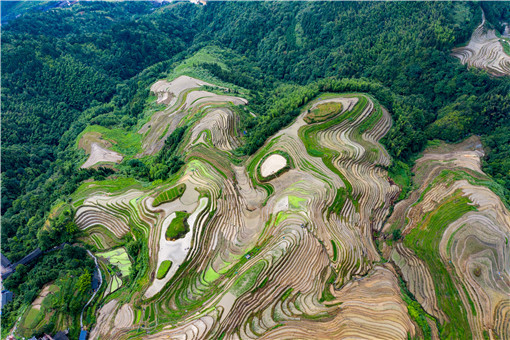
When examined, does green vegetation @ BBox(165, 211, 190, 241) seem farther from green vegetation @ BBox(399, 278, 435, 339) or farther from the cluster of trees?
green vegetation @ BBox(399, 278, 435, 339)

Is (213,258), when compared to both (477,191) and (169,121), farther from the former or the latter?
(477,191)

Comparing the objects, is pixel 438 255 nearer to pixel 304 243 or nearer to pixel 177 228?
pixel 304 243

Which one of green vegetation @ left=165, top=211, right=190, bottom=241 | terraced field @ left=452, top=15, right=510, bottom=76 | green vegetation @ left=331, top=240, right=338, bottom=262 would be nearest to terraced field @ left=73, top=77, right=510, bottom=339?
green vegetation @ left=331, top=240, right=338, bottom=262

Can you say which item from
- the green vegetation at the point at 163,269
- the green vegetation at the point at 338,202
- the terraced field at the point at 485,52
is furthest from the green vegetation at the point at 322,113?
the terraced field at the point at 485,52

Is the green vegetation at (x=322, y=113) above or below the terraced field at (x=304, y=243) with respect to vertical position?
above

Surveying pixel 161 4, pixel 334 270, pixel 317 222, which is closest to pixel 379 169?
pixel 317 222

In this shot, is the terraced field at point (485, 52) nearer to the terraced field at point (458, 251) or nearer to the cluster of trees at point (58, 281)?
the terraced field at point (458, 251)

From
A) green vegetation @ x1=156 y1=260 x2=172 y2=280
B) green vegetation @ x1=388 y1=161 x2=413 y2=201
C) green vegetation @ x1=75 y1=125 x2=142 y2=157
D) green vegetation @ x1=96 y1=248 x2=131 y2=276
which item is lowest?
green vegetation @ x1=388 y1=161 x2=413 y2=201
